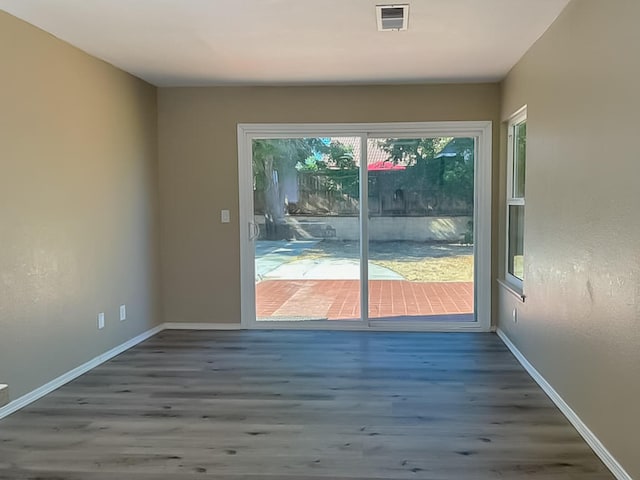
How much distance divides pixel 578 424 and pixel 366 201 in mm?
2849

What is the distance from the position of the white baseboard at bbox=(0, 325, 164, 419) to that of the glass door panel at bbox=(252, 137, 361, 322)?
1.26m

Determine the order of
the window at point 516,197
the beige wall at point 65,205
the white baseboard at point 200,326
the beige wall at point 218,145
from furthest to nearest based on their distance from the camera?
the white baseboard at point 200,326 → the beige wall at point 218,145 → the window at point 516,197 → the beige wall at point 65,205

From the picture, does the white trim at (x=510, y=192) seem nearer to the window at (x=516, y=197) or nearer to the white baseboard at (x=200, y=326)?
the window at (x=516, y=197)

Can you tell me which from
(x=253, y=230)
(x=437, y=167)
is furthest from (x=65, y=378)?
(x=437, y=167)

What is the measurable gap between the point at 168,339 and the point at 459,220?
Answer: 118 inches

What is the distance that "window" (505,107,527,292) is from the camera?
442 cm

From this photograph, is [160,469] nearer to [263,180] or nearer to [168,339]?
[168,339]

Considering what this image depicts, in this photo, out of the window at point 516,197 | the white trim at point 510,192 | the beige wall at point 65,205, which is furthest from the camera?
the white trim at point 510,192

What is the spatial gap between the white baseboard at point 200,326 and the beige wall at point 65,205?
378mm

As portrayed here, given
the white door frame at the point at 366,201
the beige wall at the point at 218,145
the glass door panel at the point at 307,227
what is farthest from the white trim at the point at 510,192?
the glass door panel at the point at 307,227

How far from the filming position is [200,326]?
17.4ft

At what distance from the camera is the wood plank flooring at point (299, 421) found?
8.21 ft

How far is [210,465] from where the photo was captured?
8.29 ft

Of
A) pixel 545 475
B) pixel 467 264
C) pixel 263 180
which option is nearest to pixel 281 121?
pixel 263 180
